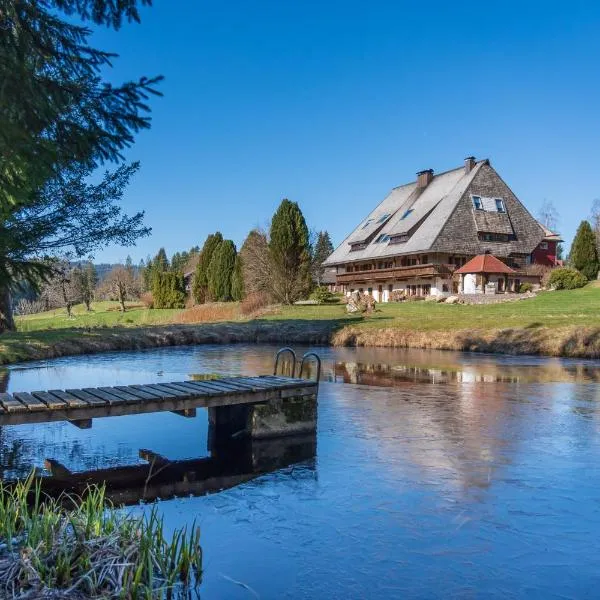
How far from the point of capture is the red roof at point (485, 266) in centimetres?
4331

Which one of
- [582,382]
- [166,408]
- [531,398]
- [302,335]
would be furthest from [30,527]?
[302,335]

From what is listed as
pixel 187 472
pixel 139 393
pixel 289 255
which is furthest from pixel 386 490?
pixel 289 255

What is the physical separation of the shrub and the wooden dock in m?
30.8

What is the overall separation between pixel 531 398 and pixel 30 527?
10277 mm

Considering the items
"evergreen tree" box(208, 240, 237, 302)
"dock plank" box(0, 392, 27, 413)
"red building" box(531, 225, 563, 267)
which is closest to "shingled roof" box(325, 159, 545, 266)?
"red building" box(531, 225, 563, 267)

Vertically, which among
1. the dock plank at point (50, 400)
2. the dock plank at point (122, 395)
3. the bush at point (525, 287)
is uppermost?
the bush at point (525, 287)

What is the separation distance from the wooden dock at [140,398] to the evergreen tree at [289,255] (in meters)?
34.8

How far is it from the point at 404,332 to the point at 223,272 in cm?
3269

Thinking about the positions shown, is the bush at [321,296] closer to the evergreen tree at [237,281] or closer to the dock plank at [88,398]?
the evergreen tree at [237,281]

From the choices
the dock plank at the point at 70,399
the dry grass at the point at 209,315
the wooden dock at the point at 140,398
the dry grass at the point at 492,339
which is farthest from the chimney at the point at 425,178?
the dock plank at the point at 70,399

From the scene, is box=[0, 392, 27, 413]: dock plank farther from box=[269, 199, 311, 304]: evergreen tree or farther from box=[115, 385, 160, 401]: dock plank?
box=[269, 199, 311, 304]: evergreen tree

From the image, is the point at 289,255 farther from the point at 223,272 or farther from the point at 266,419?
the point at 266,419

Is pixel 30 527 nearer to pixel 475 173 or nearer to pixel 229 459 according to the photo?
pixel 229 459

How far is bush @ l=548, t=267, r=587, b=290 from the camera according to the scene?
39344 mm
